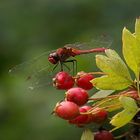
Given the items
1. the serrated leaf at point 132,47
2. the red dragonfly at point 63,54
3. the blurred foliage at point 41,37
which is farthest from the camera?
the blurred foliage at point 41,37

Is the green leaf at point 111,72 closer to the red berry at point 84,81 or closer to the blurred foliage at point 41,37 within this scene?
the red berry at point 84,81

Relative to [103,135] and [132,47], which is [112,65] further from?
[103,135]

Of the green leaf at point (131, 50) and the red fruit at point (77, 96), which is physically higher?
the green leaf at point (131, 50)

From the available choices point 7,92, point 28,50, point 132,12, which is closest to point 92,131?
point 7,92

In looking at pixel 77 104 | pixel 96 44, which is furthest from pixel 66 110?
pixel 96 44

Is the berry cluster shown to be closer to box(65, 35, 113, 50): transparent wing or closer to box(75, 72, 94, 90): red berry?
box(75, 72, 94, 90): red berry

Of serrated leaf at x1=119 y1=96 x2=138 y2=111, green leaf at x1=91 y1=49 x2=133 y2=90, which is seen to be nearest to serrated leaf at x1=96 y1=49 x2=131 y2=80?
Answer: green leaf at x1=91 y1=49 x2=133 y2=90

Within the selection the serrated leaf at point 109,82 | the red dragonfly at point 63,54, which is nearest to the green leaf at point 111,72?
the serrated leaf at point 109,82

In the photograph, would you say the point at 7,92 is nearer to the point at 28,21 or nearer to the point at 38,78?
the point at 28,21
